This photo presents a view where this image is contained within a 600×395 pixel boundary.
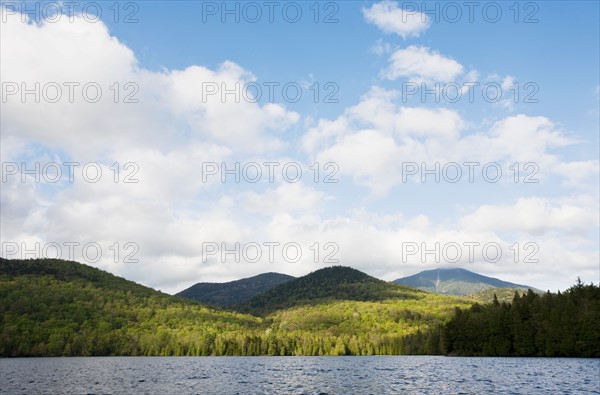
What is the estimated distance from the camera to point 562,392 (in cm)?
7106

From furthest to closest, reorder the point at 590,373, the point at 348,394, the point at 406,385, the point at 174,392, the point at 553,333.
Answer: the point at 553,333
the point at 590,373
the point at 406,385
the point at 174,392
the point at 348,394

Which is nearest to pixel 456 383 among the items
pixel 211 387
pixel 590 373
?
pixel 590 373

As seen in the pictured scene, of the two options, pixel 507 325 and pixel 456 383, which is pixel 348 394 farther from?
pixel 507 325

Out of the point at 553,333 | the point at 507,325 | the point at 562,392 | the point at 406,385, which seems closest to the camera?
the point at 562,392

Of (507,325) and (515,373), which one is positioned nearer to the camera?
(515,373)

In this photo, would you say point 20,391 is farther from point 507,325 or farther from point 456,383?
point 507,325

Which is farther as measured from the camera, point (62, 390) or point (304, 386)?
point (304, 386)

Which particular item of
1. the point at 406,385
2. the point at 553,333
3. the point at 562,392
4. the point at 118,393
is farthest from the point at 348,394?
the point at 553,333

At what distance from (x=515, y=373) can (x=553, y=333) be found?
8574cm

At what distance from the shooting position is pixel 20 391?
3140 inches

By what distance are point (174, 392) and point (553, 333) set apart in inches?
5883

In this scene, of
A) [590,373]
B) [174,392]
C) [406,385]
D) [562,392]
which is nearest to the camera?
[562,392]

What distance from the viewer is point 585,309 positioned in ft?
596

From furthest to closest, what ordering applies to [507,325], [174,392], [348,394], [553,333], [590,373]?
[507,325] < [553,333] < [590,373] < [174,392] < [348,394]
